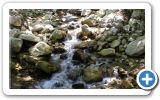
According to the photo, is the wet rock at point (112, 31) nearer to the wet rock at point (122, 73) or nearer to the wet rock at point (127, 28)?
the wet rock at point (127, 28)

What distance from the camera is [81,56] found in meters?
2.18

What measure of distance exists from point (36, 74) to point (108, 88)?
307 millimetres

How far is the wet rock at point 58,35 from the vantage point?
2189 millimetres

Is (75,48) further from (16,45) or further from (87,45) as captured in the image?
(16,45)

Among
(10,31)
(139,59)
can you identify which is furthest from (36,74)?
(139,59)

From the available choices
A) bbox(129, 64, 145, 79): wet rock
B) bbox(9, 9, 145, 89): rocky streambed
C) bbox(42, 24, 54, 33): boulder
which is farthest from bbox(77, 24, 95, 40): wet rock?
bbox(129, 64, 145, 79): wet rock

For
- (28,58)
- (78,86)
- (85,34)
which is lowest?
(78,86)

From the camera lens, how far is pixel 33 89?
2.15 meters

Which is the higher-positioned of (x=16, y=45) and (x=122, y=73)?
(x=16, y=45)

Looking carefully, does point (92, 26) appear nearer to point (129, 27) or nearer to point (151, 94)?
point (129, 27)

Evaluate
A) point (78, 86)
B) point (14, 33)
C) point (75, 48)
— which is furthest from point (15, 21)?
point (78, 86)

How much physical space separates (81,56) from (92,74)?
0.30 ft

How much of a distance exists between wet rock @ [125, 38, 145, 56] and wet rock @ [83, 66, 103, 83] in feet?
0.48
